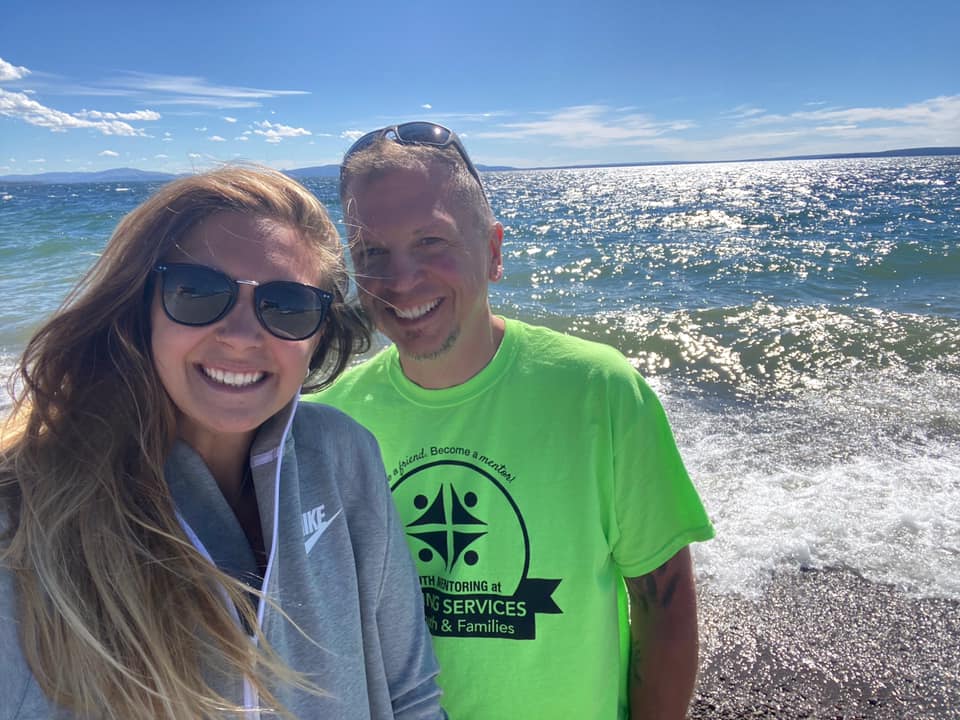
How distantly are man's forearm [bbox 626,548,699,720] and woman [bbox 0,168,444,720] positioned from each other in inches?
28.4

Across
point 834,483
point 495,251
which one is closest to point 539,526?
point 495,251

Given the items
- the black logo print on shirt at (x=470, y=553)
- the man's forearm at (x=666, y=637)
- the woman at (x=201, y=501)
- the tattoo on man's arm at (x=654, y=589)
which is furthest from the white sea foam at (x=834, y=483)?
the woman at (x=201, y=501)

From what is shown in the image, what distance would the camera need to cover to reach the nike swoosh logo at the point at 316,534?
59.1 inches

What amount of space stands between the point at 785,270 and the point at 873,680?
15447 mm

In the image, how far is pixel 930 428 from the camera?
255 inches

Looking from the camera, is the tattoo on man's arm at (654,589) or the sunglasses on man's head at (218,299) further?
the tattoo on man's arm at (654,589)

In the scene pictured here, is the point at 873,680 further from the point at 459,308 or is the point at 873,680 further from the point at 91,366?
the point at 91,366

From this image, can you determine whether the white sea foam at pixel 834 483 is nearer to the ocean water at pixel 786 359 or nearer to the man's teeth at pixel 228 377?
the ocean water at pixel 786 359

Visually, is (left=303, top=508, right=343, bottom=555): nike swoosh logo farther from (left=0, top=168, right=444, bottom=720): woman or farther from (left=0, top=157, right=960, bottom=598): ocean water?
(left=0, top=157, right=960, bottom=598): ocean water

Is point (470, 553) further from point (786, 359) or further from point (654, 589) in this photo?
point (786, 359)

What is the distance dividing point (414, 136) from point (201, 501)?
4.47 ft

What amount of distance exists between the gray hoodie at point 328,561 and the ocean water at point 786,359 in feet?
2.62

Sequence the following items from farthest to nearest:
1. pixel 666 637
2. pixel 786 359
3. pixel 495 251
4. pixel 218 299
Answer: pixel 786 359
pixel 495 251
pixel 666 637
pixel 218 299

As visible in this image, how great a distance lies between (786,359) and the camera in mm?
9328
